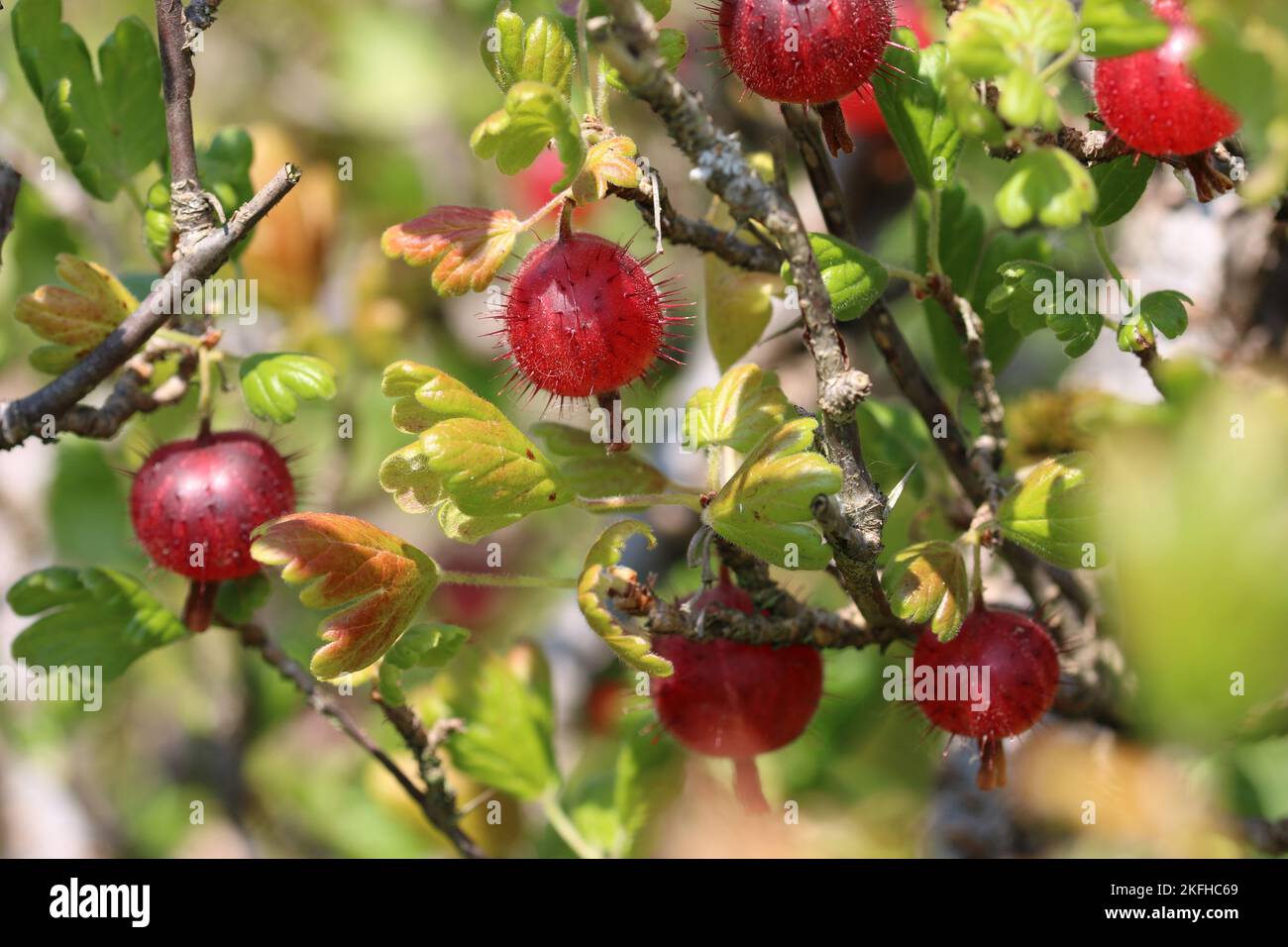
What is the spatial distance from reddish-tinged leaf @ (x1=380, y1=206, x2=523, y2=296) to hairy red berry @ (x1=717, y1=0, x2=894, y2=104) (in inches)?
10.5

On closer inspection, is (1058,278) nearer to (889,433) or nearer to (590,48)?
(889,433)

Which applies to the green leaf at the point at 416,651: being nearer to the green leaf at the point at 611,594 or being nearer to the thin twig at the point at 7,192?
the green leaf at the point at 611,594

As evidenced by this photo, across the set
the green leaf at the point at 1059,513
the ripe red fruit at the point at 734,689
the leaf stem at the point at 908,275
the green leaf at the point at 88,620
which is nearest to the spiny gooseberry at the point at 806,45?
the leaf stem at the point at 908,275

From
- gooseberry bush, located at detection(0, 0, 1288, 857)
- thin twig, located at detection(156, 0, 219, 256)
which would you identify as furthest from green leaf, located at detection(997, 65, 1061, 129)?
thin twig, located at detection(156, 0, 219, 256)

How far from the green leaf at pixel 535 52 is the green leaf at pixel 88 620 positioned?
83cm

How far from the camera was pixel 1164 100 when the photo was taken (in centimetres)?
99

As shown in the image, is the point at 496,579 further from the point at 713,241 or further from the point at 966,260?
the point at 966,260

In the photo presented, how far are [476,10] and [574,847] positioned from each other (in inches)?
85.0

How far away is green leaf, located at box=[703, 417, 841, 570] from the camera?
1019mm

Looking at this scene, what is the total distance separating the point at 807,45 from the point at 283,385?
66 centimetres

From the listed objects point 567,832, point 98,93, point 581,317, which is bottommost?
point 567,832

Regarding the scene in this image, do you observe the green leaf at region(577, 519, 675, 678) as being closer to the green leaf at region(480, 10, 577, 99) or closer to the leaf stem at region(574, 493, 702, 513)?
the leaf stem at region(574, 493, 702, 513)

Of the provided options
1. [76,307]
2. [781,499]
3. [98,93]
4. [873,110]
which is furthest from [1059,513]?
[873,110]
